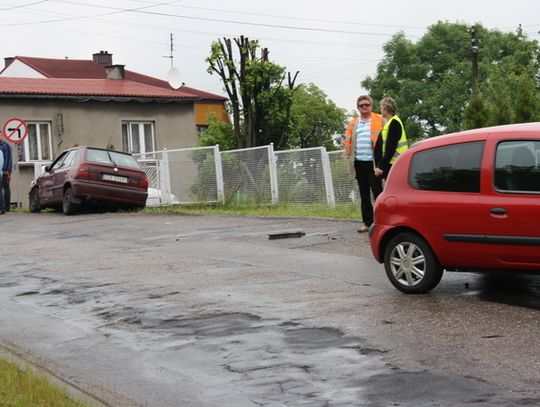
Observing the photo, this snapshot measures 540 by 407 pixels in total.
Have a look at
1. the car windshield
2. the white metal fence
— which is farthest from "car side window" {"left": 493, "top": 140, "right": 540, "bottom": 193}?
the car windshield

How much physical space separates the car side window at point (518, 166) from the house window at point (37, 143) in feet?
103

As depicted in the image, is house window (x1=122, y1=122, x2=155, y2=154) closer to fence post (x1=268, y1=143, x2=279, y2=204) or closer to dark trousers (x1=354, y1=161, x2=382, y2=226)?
fence post (x1=268, y1=143, x2=279, y2=204)

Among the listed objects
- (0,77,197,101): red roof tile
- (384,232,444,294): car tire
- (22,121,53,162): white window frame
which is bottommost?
(384,232,444,294): car tire

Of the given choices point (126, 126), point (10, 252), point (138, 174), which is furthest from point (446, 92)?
point (10, 252)

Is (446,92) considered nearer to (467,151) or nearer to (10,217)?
(10,217)

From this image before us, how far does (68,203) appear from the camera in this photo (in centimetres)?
2356

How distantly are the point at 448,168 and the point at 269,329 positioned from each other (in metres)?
2.33

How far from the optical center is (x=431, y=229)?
919 centimetres

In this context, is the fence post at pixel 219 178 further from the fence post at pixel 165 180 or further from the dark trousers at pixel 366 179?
the dark trousers at pixel 366 179

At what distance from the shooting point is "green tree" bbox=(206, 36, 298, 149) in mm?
34719

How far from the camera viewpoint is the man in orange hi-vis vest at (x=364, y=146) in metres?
14.6

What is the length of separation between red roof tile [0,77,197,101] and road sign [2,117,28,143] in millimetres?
8065

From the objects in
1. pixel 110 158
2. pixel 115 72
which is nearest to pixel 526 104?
pixel 110 158

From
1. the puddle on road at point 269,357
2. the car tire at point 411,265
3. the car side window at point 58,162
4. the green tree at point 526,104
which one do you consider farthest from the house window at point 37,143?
the car tire at point 411,265
